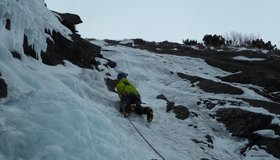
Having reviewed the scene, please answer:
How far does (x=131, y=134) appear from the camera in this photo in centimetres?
857

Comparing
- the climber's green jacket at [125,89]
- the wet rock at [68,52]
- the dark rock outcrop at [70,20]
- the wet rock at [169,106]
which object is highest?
the dark rock outcrop at [70,20]

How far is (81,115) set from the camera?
6355 mm

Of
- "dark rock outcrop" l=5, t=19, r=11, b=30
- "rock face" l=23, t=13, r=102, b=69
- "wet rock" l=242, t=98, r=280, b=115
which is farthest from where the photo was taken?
"wet rock" l=242, t=98, r=280, b=115

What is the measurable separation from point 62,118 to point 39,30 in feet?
16.5

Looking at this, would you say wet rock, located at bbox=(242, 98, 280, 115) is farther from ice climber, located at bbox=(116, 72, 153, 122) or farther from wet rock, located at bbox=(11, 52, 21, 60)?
wet rock, located at bbox=(11, 52, 21, 60)

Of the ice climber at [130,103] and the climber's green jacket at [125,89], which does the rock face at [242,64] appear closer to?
the climber's green jacket at [125,89]

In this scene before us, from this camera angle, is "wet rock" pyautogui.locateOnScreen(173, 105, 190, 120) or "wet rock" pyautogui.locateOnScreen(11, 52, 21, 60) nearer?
"wet rock" pyautogui.locateOnScreen(11, 52, 21, 60)

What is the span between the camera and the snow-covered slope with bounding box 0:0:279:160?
560 cm

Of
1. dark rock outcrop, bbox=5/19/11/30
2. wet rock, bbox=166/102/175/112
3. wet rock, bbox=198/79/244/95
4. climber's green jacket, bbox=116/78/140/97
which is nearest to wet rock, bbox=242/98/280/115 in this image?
wet rock, bbox=198/79/244/95

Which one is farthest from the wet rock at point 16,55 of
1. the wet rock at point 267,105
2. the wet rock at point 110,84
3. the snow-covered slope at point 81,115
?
the wet rock at point 267,105

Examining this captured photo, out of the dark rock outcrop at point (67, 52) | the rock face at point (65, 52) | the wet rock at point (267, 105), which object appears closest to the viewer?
the rock face at point (65, 52)

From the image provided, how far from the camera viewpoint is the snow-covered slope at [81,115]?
18.4 feet

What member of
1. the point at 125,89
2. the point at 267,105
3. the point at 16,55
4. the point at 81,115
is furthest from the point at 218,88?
the point at 81,115

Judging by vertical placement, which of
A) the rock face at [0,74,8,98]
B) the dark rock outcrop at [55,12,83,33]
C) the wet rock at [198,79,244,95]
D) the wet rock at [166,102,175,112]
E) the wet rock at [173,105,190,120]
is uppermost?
the dark rock outcrop at [55,12,83,33]
